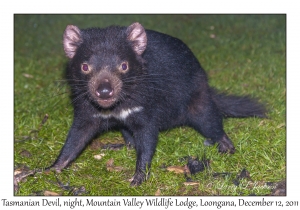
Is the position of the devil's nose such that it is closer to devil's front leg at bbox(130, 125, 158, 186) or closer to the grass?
devil's front leg at bbox(130, 125, 158, 186)

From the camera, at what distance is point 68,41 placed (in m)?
4.95

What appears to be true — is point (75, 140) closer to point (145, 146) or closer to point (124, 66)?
point (145, 146)

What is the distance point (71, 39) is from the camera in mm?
4930

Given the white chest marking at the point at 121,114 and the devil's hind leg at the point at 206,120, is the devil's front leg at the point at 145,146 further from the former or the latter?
the devil's hind leg at the point at 206,120

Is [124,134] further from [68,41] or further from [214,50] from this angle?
[214,50]

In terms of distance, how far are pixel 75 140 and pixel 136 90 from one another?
34.8 inches

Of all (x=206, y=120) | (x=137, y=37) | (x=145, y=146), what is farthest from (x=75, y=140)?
(x=206, y=120)

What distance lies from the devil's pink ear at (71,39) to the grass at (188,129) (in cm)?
68

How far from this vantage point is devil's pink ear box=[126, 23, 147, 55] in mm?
4895

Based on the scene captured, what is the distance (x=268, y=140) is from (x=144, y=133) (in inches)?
57.4

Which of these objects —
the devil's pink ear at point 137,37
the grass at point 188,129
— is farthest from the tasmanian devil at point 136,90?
the grass at point 188,129

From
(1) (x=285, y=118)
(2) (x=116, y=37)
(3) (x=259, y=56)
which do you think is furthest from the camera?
(3) (x=259, y=56)

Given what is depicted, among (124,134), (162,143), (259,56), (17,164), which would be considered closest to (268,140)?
(162,143)

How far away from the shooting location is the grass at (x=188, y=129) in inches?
192
